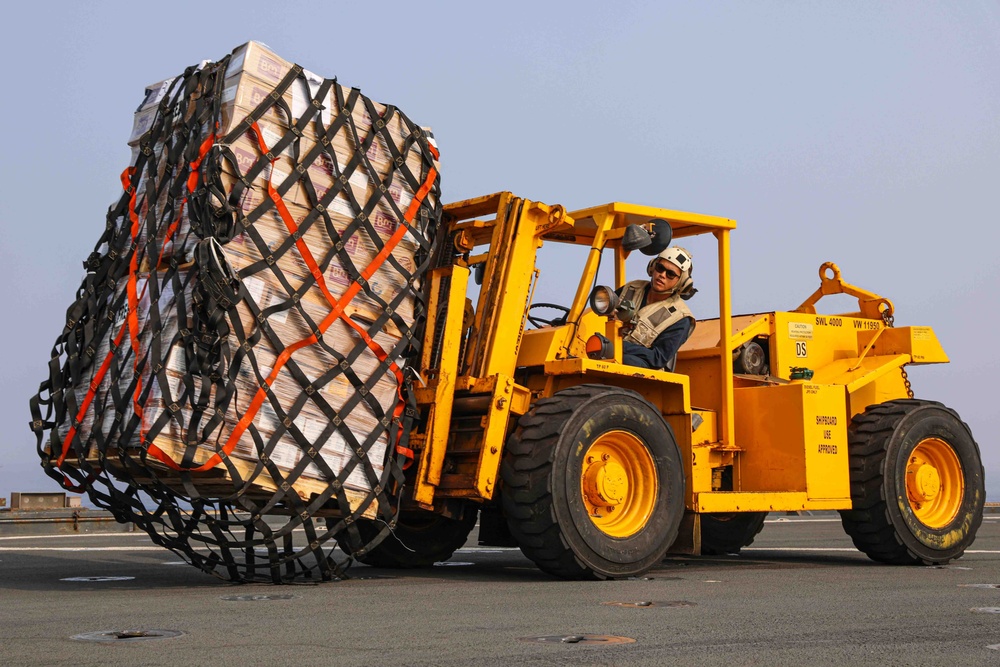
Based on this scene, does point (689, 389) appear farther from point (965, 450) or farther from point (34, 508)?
point (34, 508)

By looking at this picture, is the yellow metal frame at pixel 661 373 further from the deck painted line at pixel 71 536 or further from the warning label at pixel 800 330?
the deck painted line at pixel 71 536

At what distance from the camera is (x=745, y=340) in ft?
37.3

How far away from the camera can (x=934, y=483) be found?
1157 centimetres

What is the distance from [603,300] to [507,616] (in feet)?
10.8

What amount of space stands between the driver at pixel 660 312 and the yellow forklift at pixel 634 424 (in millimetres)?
204

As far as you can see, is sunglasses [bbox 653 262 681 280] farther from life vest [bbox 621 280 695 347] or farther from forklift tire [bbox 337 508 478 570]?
forklift tire [bbox 337 508 478 570]

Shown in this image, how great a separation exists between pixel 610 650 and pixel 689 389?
5.14 metres

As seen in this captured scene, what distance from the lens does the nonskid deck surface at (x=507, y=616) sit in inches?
220

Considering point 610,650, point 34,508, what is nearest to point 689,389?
point 610,650

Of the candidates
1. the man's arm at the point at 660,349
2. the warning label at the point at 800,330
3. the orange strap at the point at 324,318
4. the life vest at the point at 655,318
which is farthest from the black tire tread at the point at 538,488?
the warning label at the point at 800,330

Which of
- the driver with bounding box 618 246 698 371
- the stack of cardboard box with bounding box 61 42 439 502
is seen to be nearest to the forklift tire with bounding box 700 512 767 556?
the driver with bounding box 618 246 698 371

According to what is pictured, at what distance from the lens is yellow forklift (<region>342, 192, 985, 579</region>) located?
29.8 ft

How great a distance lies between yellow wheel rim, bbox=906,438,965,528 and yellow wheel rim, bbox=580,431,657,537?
2.96 metres

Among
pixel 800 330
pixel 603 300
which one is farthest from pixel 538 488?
pixel 800 330
